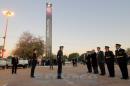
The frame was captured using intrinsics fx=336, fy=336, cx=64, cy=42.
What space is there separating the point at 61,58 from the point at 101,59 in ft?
14.6

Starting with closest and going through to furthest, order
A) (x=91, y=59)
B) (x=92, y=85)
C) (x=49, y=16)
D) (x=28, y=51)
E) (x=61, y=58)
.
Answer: (x=92, y=85), (x=61, y=58), (x=91, y=59), (x=49, y=16), (x=28, y=51)

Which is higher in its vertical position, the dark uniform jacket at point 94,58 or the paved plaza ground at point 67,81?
the dark uniform jacket at point 94,58

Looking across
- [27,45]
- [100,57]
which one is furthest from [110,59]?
[27,45]

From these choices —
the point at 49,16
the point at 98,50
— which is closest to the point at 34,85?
the point at 98,50

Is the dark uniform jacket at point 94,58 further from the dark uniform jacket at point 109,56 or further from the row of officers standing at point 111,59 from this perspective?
the dark uniform jacket at point 109,56

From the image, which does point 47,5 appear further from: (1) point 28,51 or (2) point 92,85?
(2) point 92,85

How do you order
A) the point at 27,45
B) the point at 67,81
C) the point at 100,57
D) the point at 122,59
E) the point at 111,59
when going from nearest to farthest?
1. the point at 67,81
2. the point at 122,59
3. the point at 111,59
4. the point at 100,57
5. the point at 27,45

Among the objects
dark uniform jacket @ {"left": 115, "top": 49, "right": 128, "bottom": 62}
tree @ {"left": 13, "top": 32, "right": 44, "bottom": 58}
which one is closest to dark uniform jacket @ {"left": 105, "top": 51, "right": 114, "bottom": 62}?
dark uniform jacket @ {"left": 115, "top": 49, "right": 128, "bottom": 62}

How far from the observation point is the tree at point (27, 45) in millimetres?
106750

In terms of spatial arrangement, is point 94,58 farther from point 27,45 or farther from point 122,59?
point 27,45

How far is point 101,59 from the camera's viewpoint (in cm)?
2331

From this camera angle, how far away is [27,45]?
354 ft

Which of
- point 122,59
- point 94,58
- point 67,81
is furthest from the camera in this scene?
point 94,58

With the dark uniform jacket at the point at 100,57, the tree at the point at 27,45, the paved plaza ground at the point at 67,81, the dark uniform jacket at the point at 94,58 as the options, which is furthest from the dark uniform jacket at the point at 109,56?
the tree at the point at 27,45
